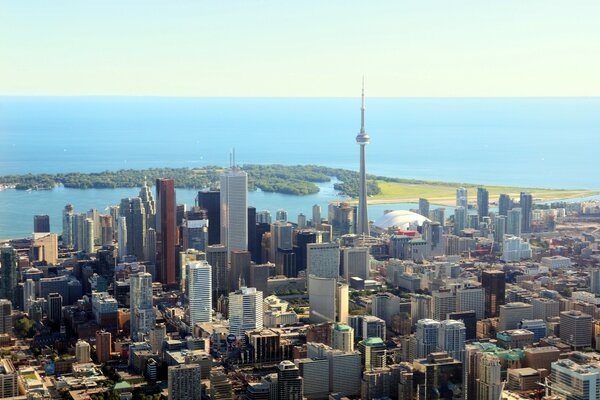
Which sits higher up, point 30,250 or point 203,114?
point 203,114

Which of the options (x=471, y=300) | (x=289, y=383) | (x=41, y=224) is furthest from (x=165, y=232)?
(x=289, y=383)

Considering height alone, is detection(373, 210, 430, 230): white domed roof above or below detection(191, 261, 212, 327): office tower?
above

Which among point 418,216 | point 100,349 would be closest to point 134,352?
point 100,349

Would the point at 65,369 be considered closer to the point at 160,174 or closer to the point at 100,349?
the point at 100,349

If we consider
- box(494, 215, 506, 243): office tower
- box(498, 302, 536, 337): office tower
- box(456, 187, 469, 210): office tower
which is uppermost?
box(456, 187, 469, 210): office tower

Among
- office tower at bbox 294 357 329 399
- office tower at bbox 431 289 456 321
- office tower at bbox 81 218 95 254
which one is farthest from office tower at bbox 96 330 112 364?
office tower at bbox 81 218 95 254

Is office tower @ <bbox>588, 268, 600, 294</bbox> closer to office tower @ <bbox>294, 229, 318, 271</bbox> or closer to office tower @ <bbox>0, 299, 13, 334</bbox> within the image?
office tower @ <bbox>294, 229, 318, 271</bbox>

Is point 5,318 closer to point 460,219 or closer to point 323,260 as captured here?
point 323,260
